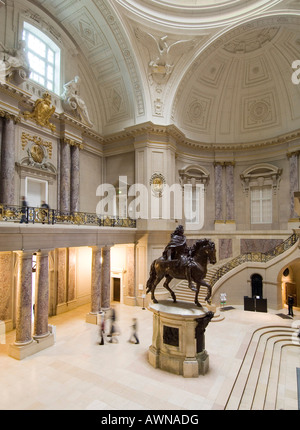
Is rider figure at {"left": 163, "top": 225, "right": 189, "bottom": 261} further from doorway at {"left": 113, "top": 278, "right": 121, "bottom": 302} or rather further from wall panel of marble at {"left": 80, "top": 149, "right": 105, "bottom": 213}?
wall panel of marble at {"left": 80, "top": 149, "right": 105, "bottom": 213}

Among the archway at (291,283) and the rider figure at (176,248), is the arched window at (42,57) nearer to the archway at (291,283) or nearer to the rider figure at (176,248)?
the rider figure at (176,248)

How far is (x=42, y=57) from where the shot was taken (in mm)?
14164

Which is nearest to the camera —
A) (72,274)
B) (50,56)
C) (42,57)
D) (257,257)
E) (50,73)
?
(42,57)

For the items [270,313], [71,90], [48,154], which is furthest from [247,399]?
[71,90]

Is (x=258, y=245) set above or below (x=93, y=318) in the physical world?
above

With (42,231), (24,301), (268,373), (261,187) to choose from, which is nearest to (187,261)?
(268,373)

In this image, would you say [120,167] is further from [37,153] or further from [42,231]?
[42,231]

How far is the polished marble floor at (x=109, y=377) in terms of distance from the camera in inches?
261

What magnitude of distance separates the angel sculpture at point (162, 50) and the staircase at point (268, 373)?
51.4ft

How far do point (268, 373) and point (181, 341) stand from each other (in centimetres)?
319

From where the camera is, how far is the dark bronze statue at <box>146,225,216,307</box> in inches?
326

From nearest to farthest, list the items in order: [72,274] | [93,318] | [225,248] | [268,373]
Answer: [268,373] → [93,318] → [72,274] → [225,248]

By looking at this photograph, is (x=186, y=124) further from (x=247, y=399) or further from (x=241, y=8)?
(x=247, y=399)

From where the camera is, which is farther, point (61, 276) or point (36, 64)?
point (61, 276)
